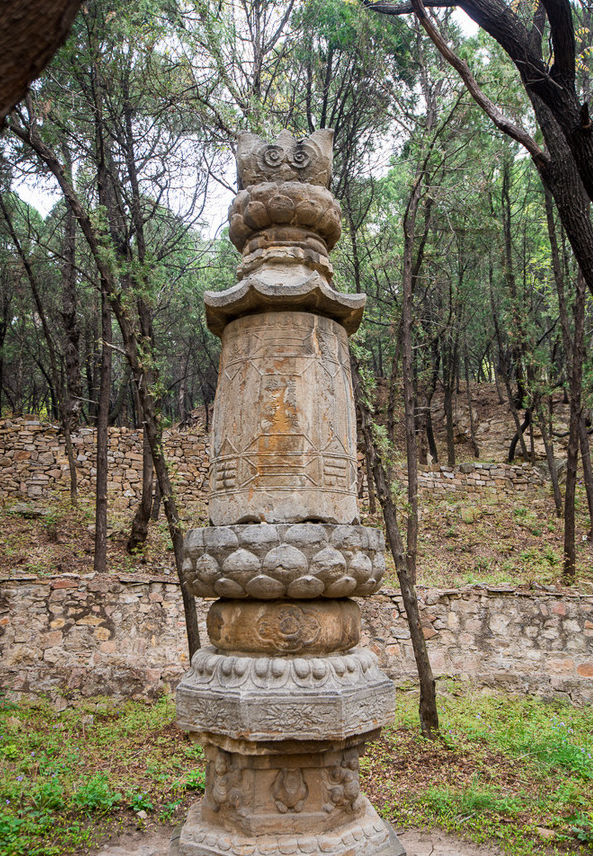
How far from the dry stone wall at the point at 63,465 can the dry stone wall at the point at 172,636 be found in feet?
19.5

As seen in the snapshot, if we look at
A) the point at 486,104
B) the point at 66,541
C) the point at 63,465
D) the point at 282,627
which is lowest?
the point at 66,541

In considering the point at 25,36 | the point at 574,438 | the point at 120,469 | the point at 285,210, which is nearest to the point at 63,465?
the point at 120,469

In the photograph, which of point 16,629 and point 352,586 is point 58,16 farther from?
point 16,629

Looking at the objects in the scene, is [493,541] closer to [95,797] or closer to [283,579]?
[95,797]

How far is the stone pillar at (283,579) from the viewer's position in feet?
9.55

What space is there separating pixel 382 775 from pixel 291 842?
287cm

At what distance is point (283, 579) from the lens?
2.97 metres

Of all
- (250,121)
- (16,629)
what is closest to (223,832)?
(16,629)

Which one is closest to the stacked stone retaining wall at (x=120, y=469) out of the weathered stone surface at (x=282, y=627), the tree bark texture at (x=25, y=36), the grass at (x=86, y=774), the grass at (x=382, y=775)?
the grass at (x=86, y=774)

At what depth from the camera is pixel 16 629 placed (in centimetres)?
764

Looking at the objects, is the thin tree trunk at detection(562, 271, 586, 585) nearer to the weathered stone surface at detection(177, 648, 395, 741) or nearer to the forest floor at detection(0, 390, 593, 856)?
the forest floor at detection(0, 390, 593, 856)

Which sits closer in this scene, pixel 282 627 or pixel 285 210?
pixel 282 627

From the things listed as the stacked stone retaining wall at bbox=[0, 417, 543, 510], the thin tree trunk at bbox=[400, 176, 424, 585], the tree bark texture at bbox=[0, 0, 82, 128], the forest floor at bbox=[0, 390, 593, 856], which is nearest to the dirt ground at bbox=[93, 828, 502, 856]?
the forest floor at bbox=[0, 390, 593, 856]

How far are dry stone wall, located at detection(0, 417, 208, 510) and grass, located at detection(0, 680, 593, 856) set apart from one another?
772 centimetres
